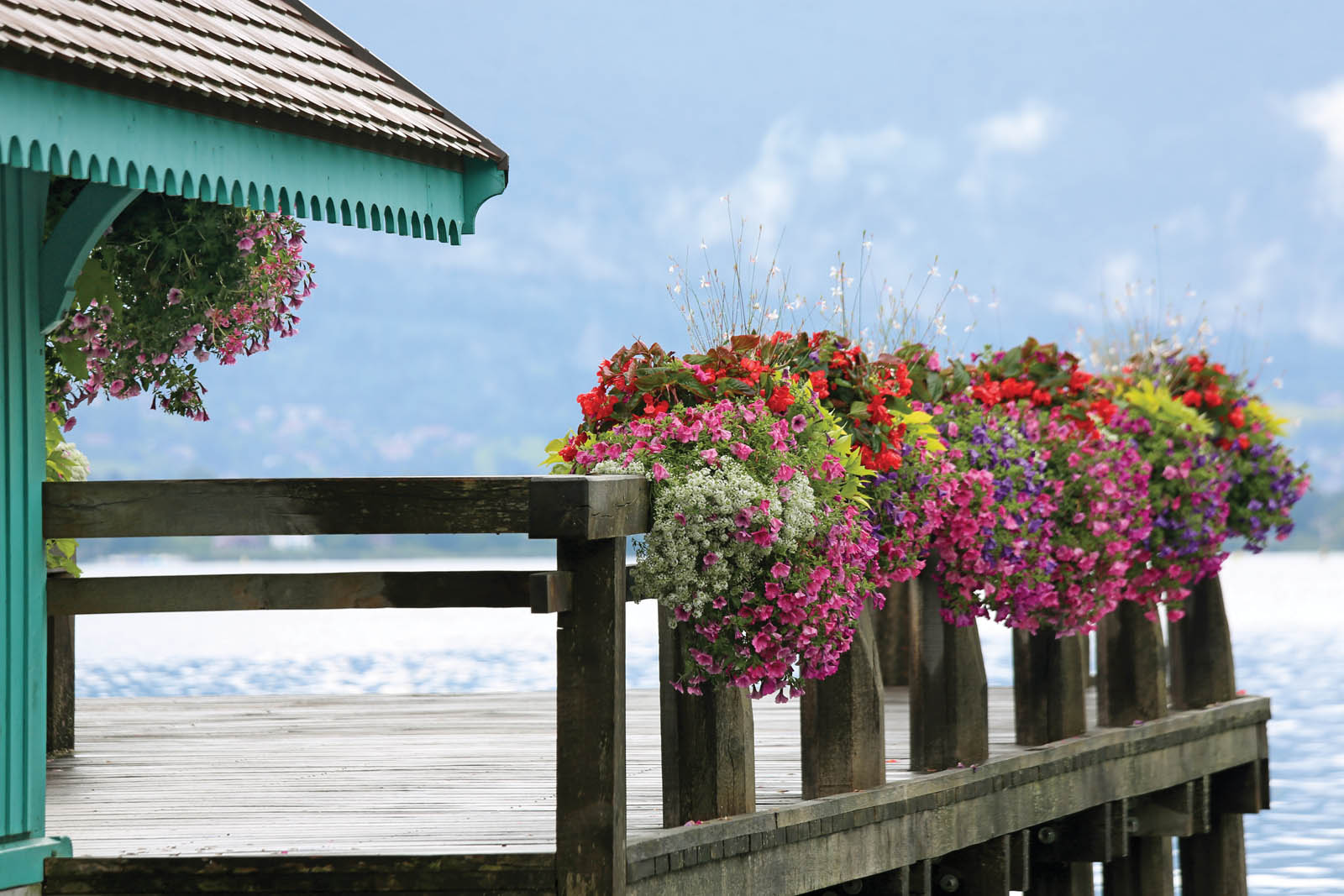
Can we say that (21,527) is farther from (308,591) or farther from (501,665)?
(501,665)

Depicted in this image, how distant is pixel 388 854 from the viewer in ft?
19.7

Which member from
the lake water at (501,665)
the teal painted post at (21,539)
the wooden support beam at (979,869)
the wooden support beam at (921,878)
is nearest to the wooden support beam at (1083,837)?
the wooden support beam at (979,869)

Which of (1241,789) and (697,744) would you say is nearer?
(697,744)

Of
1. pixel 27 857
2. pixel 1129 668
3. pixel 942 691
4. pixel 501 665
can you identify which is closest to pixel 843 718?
pixel 942 691

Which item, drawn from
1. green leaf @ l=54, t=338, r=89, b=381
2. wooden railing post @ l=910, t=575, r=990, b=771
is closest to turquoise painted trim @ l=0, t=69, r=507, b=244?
green leaf @ l=54, t=338, r=89, b=381

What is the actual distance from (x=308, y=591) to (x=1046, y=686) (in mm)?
4888

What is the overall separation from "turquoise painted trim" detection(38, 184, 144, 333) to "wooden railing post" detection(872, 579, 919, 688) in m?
7.53

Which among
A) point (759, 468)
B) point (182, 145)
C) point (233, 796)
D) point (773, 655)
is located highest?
point (182, 145)

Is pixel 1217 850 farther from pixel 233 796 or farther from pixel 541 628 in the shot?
pixel 541 628

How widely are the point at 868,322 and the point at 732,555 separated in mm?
2705

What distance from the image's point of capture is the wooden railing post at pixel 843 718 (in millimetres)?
7590

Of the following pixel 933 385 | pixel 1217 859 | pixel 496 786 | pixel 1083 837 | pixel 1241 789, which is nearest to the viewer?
Answer: pixel 496 786

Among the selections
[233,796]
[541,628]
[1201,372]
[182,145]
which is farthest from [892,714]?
[541,628]

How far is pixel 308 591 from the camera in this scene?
597cm
